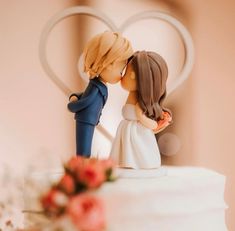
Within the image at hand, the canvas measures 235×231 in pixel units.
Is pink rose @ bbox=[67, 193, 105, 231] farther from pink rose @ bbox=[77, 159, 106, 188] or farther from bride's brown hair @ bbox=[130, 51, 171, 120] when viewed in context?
bride's brown hair @ bbox=[130, 51, 171, 120]

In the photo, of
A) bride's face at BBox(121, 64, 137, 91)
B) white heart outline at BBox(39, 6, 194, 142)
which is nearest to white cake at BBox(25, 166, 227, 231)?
bride's face at BBox(121, 64, 137, 91)

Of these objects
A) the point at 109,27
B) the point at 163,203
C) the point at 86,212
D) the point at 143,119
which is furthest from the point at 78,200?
the point at 109,27

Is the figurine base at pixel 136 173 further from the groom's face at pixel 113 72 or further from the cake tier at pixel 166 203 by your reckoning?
the groom's face at pixel 113 72

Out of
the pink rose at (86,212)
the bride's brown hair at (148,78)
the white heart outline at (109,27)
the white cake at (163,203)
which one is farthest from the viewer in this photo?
the white heart outline at (109,27)

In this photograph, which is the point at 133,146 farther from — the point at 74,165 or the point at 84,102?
the point at 74,165

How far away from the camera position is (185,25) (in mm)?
1782

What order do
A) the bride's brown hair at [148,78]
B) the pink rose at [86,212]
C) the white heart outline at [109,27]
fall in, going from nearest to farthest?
the pink rose at [86,212], the bride's brown hair at [148,78], the white heart outline at [109,27]

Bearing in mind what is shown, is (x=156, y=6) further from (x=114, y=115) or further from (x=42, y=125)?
(x=42, y=125)

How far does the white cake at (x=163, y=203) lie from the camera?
1.04 meters

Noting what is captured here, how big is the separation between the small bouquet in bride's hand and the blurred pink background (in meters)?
0.84

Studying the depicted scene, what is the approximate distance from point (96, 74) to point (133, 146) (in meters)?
0.21

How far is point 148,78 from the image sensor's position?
1.15 meters

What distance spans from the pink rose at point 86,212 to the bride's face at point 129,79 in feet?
1.59

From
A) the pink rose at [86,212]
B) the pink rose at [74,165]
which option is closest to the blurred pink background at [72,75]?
the pink rose at [74,165]
